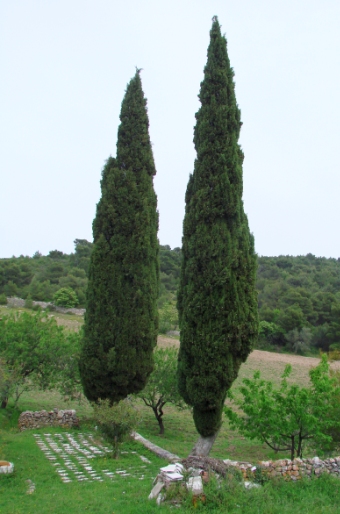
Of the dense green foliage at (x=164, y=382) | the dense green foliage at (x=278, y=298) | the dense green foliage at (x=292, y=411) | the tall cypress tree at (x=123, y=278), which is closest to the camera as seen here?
the dense green foliage at (x=292, y=411)

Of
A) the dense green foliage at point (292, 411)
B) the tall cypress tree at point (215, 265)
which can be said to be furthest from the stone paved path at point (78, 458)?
the dense green foliage at point (292, 411)

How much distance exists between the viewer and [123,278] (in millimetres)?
15281

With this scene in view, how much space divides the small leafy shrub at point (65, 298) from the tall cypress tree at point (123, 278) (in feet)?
139

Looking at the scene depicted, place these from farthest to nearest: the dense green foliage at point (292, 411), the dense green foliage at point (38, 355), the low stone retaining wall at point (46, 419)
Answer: the dense green foliage at point (38, 355) < the low stone retaining wall at point (46, 419) < the dense green foliage at point (292, 411)

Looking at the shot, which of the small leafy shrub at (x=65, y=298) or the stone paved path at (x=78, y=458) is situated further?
the small leafy shrub at (x=65, y=298)

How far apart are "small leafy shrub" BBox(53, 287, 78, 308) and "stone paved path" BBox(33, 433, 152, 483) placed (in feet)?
138

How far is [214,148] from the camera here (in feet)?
42.8

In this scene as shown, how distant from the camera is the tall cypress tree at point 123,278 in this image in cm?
1473

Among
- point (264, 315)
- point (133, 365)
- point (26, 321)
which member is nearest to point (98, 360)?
point (133, 365)

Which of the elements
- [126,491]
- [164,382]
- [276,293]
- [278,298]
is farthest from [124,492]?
[276,293]

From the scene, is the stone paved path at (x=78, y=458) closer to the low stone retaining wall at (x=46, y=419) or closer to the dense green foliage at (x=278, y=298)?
the low stone retaining wall at (x=46, y=419)

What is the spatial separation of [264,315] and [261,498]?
54.2 meters

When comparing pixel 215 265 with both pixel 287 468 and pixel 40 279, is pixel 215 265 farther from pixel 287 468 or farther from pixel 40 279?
pixel 40 279

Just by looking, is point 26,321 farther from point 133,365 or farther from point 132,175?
point 132,175
